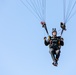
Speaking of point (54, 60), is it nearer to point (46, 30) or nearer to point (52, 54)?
point (52, 54)

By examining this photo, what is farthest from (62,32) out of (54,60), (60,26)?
(54,60)

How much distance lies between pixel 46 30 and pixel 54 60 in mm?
2461

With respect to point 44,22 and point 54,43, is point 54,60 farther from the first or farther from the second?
point 44,22

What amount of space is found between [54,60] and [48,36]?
1.87 meters

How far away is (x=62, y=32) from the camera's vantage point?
2406 cm

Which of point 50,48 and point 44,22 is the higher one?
point 44,22

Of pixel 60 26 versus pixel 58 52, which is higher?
pixel 60 26

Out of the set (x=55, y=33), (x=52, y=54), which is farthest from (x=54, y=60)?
(x=55, y=33)

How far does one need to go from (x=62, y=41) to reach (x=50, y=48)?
1.06 m

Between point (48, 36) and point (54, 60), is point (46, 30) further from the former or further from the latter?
point (54, 60)

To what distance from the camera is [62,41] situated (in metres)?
24.4

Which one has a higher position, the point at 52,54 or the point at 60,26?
the point at 60,26

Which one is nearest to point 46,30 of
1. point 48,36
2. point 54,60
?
point 48,36

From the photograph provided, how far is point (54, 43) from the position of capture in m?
24.6
